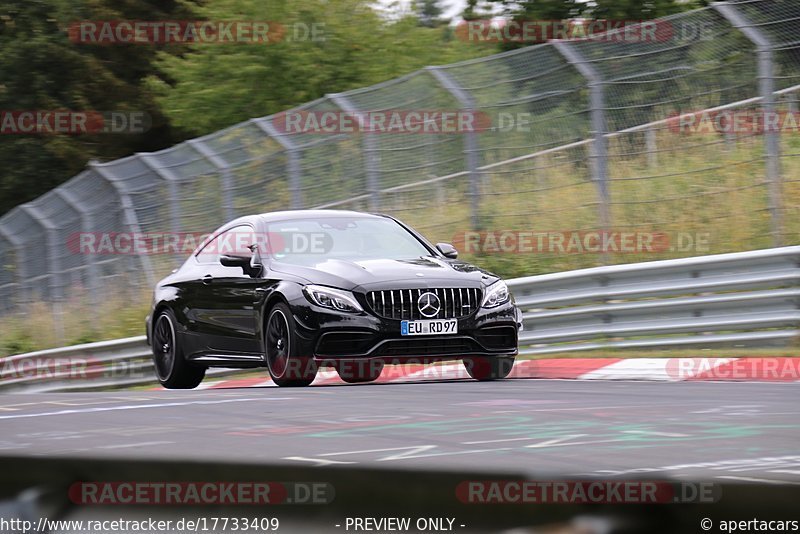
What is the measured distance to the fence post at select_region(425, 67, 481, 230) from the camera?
47.0ft

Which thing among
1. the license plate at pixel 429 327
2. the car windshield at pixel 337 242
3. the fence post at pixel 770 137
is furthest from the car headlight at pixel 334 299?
the fence post at pixel 770 137

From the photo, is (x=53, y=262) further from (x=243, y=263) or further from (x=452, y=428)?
(x=452, y=428)

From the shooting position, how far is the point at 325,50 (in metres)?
33.5

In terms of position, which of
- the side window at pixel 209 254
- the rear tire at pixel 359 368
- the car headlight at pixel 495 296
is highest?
the side window at pixel 209 254

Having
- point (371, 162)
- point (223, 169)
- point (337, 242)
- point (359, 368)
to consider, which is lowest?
point (359, 368)

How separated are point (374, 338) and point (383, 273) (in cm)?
53

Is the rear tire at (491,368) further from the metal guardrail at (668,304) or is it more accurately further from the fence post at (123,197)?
the fence post at (123,197)

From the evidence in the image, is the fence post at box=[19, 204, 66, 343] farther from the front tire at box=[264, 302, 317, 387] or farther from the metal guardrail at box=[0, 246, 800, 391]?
the front tire at box=[264, 302, 317, 387]

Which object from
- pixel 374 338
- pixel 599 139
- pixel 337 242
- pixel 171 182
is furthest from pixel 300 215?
pixel 171 182

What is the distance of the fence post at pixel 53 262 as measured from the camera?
21812 mm

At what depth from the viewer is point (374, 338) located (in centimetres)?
945

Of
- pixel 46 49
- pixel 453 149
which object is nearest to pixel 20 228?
pixel 453 149

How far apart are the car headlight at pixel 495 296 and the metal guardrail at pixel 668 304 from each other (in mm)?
2192

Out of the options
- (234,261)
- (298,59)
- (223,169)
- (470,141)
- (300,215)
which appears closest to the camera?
(234,261)
